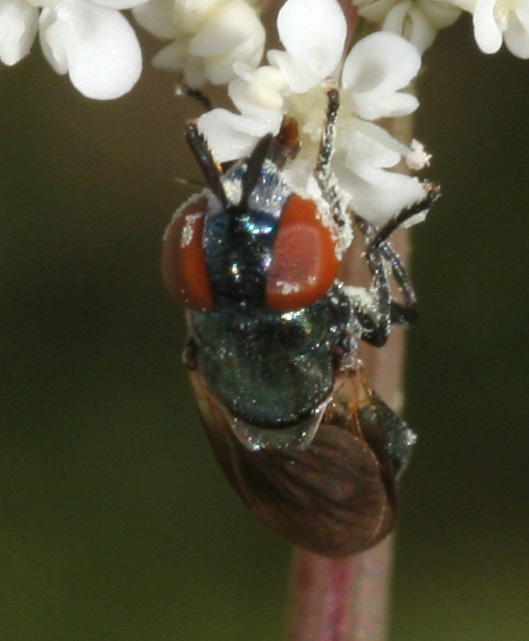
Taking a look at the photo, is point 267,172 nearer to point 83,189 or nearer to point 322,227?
point 322,227

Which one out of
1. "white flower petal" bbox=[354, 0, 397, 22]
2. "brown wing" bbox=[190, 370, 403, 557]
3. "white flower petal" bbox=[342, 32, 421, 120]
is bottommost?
"brown wing" bbox=[190, 370, 403, 557]

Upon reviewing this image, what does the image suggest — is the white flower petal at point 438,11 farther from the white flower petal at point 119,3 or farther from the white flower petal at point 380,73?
the white flower petal at point 119,3

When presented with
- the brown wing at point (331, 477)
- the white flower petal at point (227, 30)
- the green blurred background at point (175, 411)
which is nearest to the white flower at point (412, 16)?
the white flower petal at point (227, 30)

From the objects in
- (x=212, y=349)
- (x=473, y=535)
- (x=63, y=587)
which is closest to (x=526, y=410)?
(x=473, y=535)

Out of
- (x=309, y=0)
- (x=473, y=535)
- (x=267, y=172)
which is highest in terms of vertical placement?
(x=309, y=0)

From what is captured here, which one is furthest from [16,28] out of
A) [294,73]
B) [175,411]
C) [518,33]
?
[175,411]

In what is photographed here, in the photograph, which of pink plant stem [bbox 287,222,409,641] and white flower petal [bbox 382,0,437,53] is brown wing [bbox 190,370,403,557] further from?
white flower petal [bbox 382,0,437,53]

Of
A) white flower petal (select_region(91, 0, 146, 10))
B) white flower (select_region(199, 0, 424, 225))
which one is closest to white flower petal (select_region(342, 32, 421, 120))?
white flower (select_region(199, 0, 424, 225))
